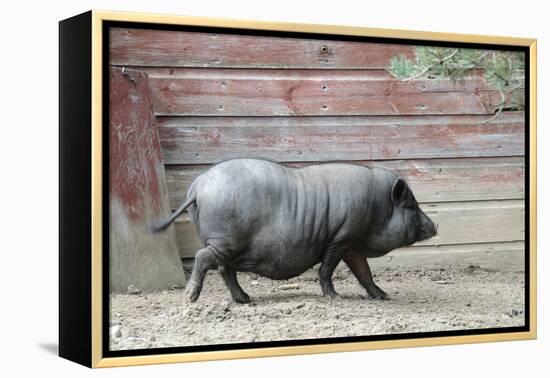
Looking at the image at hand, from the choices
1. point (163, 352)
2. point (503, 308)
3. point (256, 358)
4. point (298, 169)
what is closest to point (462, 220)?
point (503, 308)

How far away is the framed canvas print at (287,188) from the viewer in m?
5.43

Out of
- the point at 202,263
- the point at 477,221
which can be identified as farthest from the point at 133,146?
the point at 477,221

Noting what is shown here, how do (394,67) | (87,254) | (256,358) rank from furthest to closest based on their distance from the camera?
1. (394,67)
2. (256,358)
3. (87,254)

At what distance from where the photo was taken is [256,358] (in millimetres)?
5668

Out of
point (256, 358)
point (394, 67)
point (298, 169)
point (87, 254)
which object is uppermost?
point (394, 67)

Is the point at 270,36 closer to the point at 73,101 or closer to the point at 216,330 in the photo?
the point at 73,101

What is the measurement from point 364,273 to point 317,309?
367mm

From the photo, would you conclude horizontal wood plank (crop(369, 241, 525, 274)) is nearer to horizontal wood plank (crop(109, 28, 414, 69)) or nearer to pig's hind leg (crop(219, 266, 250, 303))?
pig's hind leg (crop(219, 266, 250, 303))

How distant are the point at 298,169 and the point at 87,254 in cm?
114

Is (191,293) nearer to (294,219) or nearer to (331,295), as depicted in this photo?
(294,219)

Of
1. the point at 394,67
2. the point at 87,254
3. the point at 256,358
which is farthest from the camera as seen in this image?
the point at 394,67

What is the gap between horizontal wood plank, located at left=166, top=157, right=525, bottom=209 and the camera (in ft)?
20.4

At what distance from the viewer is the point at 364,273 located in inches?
240

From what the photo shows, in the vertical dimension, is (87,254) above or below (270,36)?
below
